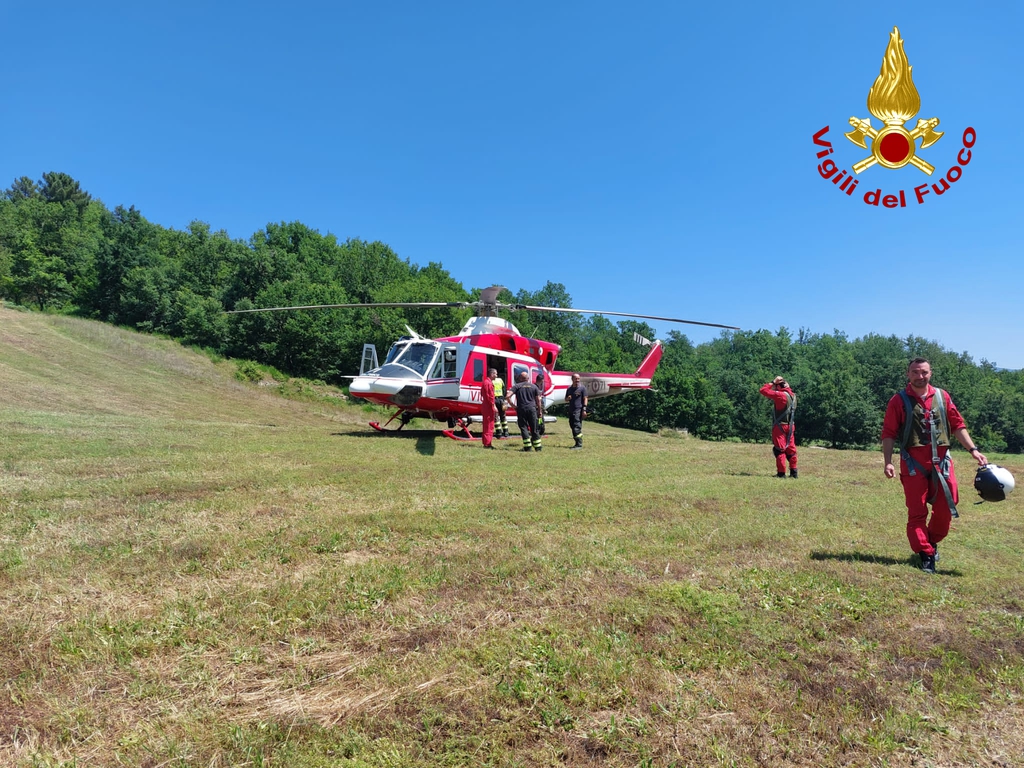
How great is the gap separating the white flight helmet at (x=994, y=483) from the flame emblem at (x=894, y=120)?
5.91m

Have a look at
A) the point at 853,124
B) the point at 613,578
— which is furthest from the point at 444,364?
the point at 613,578

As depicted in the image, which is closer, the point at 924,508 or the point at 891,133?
the point at 924,508

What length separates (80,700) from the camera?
93.6 inches

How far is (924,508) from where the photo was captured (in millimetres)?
4855

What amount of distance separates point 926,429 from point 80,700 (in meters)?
5.96

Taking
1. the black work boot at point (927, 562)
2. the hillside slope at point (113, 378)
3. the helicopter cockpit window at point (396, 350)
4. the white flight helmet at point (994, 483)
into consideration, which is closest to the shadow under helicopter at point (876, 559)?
the black work boot at point (927, 562)

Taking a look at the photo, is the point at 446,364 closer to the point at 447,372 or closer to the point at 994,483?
the point at 447,372

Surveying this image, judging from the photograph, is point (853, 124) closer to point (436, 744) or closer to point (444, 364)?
point (444, 364)

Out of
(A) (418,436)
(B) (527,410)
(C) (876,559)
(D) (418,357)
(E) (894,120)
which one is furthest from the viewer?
(A) (418,436)

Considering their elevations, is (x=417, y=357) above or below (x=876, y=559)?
above

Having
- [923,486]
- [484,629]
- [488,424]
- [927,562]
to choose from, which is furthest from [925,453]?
[488,424]

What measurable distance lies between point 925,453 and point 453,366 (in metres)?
10.3

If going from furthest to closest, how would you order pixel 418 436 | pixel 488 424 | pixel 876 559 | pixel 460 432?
pixel 460 432
pixel 418 436
pixel 488 424
pixel 876 559

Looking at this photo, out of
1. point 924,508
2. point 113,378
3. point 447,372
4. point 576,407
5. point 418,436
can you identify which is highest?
point 447,372
